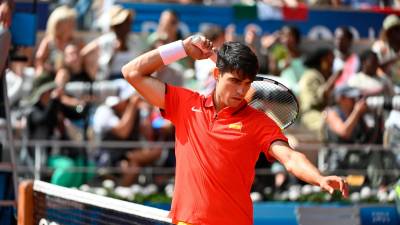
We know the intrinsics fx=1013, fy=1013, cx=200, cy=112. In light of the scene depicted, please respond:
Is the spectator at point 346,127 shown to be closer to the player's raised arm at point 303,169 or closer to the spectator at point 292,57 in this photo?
the spectator at point 292,57

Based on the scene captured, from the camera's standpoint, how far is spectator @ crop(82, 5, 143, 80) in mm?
12273

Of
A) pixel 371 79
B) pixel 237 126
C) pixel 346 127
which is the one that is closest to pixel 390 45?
pixel 371 79

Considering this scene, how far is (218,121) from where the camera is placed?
5574mm

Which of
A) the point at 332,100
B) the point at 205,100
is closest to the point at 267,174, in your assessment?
the point at 332,100

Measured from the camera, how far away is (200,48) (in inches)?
230

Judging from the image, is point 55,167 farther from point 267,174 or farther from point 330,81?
point 330,81

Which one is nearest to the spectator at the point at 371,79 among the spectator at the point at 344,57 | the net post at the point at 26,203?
the spectator at the point at 344,57

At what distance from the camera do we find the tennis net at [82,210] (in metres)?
6.10

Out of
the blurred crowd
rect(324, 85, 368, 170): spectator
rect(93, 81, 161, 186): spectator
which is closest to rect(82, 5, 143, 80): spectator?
the blurred crowd

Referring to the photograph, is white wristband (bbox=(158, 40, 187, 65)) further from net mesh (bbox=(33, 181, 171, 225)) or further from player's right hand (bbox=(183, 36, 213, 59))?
net mesh (bbox=(33, 181, 171, 225))

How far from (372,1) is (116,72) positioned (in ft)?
15.6

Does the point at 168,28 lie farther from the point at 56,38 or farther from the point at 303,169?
the point at 303,169

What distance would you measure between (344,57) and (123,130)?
3682 mm

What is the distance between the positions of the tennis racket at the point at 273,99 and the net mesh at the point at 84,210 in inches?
33.8
